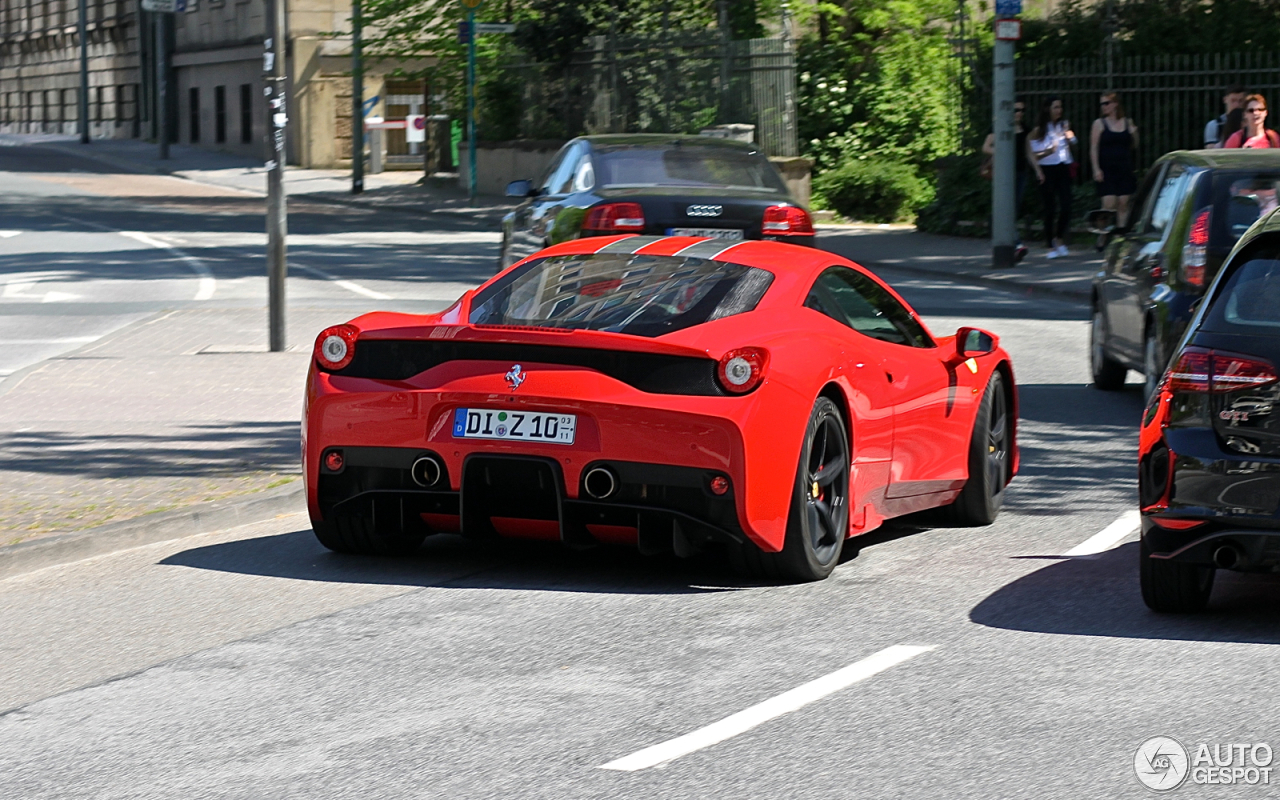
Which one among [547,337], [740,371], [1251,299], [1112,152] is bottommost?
[740,371]

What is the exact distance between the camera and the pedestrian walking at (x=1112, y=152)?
2247cm

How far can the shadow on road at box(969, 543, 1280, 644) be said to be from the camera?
248 inches

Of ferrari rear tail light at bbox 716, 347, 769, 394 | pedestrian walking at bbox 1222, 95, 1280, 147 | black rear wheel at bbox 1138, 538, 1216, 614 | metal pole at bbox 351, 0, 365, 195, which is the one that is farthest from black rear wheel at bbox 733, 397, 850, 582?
metal pole at bbox 351, 0, 365, 195

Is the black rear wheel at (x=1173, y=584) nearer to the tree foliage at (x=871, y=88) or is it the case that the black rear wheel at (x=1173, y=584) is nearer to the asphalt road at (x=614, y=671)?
the asphalt road at (x=614, y=671)

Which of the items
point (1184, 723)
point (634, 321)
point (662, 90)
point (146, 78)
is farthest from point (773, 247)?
point (146, 78)

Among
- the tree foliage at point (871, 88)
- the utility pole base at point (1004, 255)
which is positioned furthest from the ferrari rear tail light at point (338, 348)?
the tree foliage at point (871, 88)

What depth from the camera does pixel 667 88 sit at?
35781mm

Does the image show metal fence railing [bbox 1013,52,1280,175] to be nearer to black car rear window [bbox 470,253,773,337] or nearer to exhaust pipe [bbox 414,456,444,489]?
black car rear window [bbox 470,253,773,337]

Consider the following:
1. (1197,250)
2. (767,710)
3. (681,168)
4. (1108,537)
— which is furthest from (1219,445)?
(681,168)

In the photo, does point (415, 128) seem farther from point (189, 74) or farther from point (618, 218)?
point (618, 218)

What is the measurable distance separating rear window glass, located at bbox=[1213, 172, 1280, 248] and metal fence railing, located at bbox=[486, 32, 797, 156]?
2275 centimetres

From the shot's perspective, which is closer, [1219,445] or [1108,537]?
[1219,445]

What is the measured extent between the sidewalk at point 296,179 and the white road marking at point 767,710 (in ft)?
92.2

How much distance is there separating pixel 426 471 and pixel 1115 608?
2.43 metres
